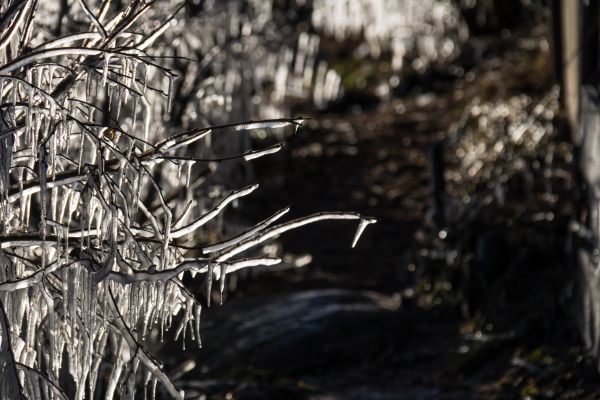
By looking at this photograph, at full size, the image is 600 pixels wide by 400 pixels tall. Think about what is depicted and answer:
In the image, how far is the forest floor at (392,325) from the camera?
238 inches

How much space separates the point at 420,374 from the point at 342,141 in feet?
18.6

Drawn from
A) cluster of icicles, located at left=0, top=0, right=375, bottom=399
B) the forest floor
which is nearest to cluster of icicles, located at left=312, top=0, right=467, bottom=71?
the forest floor

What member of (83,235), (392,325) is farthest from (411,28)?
(83,235)

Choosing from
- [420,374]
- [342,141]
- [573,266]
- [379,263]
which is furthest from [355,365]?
[342,141]

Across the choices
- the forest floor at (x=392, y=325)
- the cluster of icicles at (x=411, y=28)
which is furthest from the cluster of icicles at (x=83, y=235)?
the cluster of icicles at (x=411, y=28)

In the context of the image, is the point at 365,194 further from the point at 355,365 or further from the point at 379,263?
the point at 355,365

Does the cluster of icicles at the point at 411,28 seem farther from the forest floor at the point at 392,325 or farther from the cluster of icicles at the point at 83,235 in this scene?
the cluster of icicles at the point at 83,235

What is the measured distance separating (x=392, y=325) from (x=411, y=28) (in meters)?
7.59

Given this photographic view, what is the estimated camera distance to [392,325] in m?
7.09

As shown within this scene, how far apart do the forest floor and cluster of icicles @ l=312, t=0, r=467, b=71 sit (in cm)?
416

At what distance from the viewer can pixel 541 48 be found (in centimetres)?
1299

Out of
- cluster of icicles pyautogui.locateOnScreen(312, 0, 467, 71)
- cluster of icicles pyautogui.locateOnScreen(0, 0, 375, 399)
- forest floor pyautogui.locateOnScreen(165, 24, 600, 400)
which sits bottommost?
forest floor pyautogui.locateOnScreen(165, 24, 600, 400)

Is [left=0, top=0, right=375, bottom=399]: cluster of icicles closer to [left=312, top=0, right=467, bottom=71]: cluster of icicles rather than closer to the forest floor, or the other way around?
the forest floor

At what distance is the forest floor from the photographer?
605 centimetres
